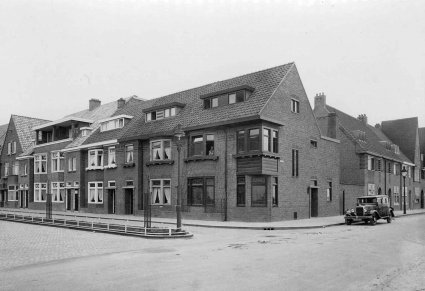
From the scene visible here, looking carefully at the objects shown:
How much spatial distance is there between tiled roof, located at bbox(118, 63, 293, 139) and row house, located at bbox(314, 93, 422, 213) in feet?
39.6

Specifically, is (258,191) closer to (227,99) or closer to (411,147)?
(227,99)

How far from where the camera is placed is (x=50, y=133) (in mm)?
49062

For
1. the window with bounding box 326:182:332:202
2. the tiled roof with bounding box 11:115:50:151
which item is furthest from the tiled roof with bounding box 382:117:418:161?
the tiled roof with bounding box 11:115:50:151

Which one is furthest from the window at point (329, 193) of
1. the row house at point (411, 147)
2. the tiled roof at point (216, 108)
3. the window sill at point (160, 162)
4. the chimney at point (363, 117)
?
the row house at point (411, 147)

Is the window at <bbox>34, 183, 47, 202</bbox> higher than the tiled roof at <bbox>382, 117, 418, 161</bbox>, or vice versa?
the tiled roof at <bbox>382, 117, 418, 161</bbox>

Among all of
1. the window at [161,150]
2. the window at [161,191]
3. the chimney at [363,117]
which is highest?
the chimney at [363,117]

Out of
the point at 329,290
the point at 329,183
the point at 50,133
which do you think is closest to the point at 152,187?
the point at 329,183

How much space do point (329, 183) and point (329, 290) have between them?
93.3 ft

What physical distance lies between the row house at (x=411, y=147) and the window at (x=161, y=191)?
1414 inches

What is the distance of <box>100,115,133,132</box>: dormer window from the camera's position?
3909 cm

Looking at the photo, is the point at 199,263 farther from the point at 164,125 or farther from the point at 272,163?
the point at 164,125

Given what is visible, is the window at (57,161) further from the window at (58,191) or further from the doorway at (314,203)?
the doorway at (314,203)

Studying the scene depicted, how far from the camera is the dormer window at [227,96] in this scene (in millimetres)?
29375

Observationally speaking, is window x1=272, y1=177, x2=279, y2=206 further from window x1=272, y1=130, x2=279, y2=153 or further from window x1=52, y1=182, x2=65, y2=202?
window x1=52, y1=182, x2=65, y2=202
